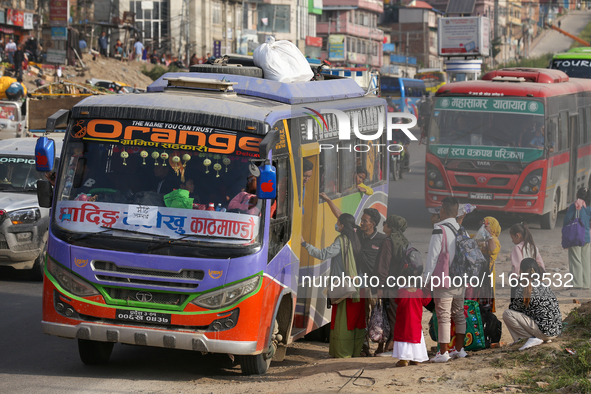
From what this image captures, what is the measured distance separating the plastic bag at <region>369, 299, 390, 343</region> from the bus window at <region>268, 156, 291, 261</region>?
143cm

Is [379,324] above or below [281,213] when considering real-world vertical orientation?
Answer: below

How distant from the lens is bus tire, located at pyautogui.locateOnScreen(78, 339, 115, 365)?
786 cm

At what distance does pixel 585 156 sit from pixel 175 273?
755cm

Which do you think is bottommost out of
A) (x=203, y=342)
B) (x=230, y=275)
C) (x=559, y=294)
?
(x=559, y=294)

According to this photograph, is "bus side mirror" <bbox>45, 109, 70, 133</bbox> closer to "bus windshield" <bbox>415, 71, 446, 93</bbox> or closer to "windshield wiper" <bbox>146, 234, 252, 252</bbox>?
"windshield wiper" <bbox>146, 234, 252, 252</bbox>

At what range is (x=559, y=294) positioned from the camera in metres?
11.3

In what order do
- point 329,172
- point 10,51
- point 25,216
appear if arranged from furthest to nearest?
point 10,51 < point 25,216 < point 329,172

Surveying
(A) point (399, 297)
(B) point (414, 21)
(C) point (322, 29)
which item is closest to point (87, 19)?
(C) point (322, 29)

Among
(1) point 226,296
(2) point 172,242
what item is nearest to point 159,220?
(2) point 172,242

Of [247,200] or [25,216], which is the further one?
[25,216]

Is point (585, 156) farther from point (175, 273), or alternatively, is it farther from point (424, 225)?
point (175, 273)

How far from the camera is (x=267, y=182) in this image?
6.91m

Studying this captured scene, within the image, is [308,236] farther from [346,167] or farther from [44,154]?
[44,154]

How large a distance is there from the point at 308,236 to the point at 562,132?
17.6 feet
